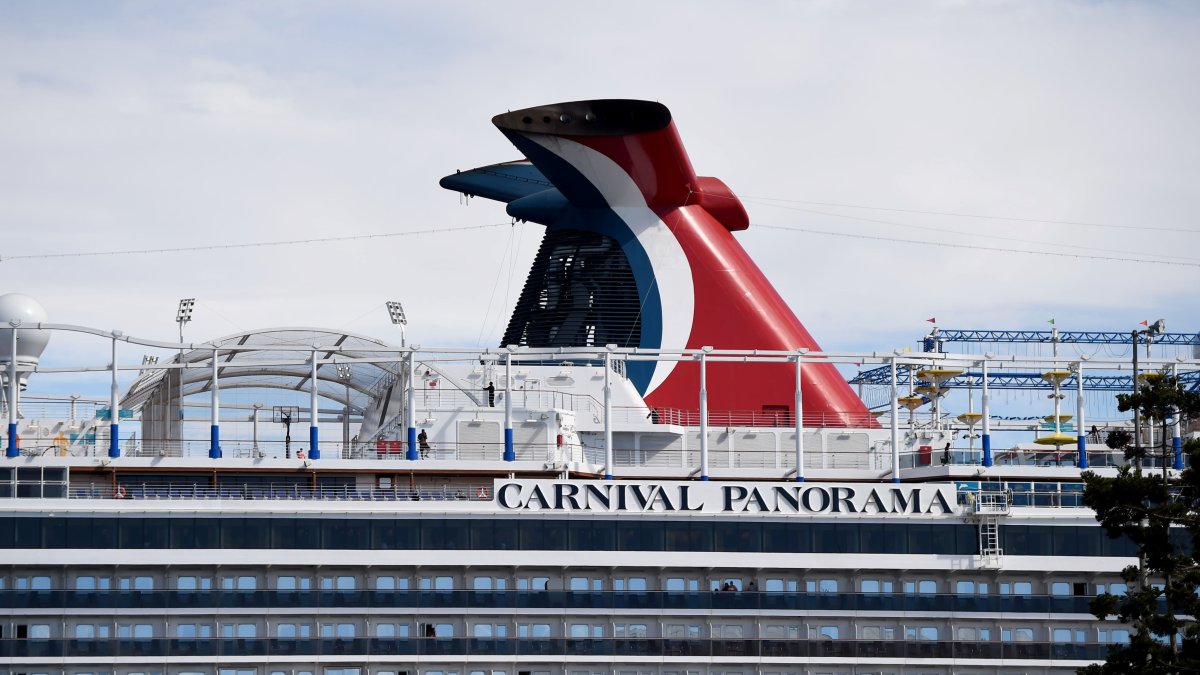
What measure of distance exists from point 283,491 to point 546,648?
42.9 feet

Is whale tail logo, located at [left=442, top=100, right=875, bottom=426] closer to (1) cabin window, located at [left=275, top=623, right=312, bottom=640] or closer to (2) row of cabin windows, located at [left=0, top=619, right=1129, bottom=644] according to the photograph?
(2) row of cabin windows, located at [left=0, top=619, right=1129, bottom=644]

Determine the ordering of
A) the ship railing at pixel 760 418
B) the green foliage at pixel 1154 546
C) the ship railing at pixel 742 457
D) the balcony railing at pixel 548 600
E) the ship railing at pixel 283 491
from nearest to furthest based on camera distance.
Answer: the green foliage at pixel 1154 546
the balcony railing at pixel 548 600
the ship railing at pixel 283 491
the ship railing at pixel 742 457
the ship railing at pixel 760 418

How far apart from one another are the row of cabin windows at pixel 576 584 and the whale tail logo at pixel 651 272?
1373 cm

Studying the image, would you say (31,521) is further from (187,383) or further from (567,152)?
(567,152)

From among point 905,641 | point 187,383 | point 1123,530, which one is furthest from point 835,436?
point 187,383

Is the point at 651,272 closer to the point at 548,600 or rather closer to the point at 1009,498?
the point at 1009,498

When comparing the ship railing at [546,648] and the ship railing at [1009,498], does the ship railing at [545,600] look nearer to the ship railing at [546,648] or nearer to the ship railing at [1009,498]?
the ship railing at [546,648]

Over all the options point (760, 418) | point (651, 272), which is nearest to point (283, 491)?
point (651, 272)

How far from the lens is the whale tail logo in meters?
92.9

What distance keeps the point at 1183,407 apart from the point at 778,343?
1007 inches

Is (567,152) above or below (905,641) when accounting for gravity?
above

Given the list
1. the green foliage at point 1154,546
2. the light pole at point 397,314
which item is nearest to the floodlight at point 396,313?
the light pole at point 397,314

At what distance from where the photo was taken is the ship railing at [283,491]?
8012 cm

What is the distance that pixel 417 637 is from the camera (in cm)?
7769
